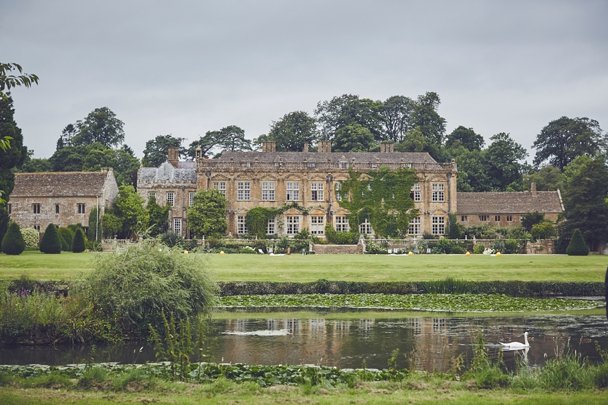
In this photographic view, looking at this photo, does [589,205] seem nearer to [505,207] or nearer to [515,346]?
[505,207]

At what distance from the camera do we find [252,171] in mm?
63406

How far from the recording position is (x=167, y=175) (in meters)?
65.9

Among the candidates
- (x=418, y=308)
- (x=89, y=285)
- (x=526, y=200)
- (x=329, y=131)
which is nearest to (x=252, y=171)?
(x=526, y=200)

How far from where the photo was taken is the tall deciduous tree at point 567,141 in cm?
8700

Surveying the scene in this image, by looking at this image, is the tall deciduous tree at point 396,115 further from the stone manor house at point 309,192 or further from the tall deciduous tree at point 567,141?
the stone manor house at point 309,192

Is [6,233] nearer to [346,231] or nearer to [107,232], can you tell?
[107,232]

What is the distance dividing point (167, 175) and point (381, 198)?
19.2m

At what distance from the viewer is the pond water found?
16484 millimetres

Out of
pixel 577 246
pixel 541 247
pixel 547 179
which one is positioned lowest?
pixel 541 247

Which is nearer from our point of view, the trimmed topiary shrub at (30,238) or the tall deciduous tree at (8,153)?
the tall deciduous tree at (8,153)

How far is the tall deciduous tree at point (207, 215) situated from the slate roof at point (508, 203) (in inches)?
822

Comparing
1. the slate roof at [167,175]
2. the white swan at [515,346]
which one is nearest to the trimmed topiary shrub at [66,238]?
the slate roof at [167,175]

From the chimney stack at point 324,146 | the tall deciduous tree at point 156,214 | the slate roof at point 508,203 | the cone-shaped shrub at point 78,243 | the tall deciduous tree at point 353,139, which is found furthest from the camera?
the tall deciduous tree at point 353,139

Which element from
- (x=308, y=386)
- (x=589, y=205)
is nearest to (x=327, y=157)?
(x=589, y=205)
